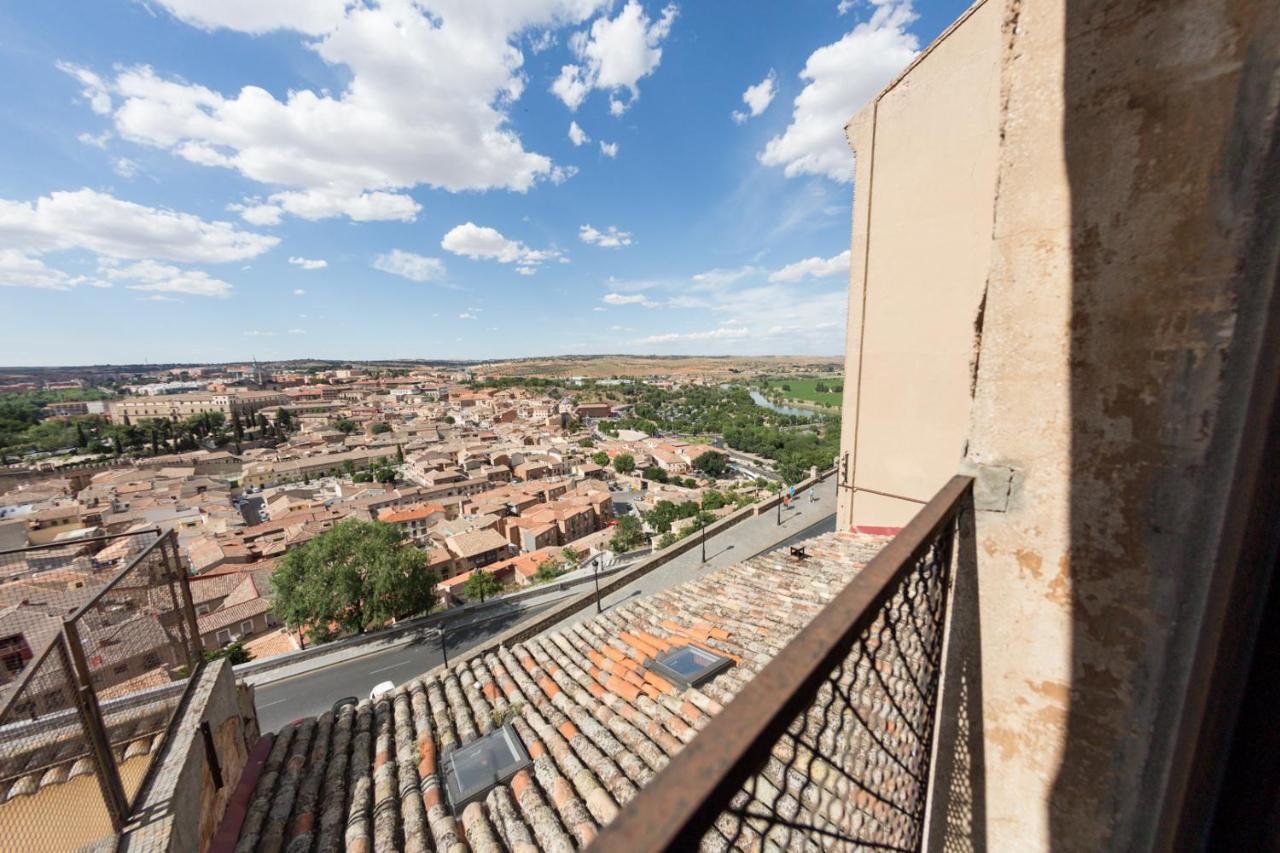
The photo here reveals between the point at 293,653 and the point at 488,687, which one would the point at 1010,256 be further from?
the point at 293,653

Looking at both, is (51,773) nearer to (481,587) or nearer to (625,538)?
(481,587)

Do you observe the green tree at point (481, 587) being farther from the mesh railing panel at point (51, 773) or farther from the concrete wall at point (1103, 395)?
the concrete wall at point (1103, 395)

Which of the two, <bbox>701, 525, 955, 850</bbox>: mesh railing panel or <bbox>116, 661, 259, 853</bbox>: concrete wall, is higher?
<bbox>701, 525, 955, 850</bbox>: mesh railing panel

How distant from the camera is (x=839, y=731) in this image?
1403 mm

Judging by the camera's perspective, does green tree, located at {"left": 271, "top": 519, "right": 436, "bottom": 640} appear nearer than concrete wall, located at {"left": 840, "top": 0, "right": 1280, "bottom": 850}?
No

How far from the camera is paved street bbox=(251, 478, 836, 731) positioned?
40.6ft

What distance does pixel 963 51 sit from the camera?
522 cm

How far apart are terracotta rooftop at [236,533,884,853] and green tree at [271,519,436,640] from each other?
12.6 meters

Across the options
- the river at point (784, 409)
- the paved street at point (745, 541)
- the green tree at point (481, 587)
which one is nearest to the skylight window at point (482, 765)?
the paved street at point (745, 541)

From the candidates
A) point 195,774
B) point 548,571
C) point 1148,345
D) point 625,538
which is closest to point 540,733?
point 195,774

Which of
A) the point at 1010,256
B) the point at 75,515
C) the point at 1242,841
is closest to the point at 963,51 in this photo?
the point at 1010,256

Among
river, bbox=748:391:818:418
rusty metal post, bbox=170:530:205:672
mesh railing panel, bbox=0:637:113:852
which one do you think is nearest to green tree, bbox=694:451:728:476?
river, bbox=748:391:818:418

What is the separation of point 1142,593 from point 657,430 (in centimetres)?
7841

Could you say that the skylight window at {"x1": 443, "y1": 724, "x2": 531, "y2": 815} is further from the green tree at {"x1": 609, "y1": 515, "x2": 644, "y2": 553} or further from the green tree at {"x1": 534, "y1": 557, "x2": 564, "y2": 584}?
the green tree at {"x1": 609, "y1": 515, "x2": 644, "y2": 553}
